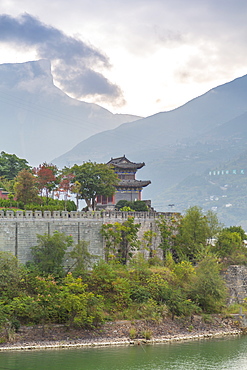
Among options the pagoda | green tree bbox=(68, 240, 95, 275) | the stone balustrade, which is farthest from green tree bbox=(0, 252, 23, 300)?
the pagoda

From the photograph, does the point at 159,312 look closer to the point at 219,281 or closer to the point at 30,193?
the point at 219,281

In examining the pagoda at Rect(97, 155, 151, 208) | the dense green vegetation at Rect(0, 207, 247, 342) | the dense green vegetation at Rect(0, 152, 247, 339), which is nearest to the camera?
the dense green vegetation at Rect(0, 207, 247, 342)

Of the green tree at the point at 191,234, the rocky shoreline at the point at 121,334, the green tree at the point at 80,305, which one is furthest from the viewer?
the green tree at the point at 191,234

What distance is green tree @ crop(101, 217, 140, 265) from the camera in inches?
1714

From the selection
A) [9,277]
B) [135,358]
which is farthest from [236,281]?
[9,277]

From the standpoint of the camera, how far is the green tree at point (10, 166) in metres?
61.6

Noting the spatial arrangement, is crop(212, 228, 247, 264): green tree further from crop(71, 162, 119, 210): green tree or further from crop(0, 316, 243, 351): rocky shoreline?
crop(71, 162, 119, 210): green tree

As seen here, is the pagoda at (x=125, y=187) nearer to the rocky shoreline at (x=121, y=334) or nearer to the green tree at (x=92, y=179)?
the green tree at (x=92, y=179)

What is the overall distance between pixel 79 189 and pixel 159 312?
618 inches

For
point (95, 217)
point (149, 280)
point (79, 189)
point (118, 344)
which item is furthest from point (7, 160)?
point (118, 344)

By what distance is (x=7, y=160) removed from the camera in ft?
208

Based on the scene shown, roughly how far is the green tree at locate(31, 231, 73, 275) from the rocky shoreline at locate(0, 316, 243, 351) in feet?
14.9

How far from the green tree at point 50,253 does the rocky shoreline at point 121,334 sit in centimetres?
456

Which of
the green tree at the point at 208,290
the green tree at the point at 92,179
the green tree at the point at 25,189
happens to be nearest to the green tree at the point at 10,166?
the green tree at the point at 92,179
